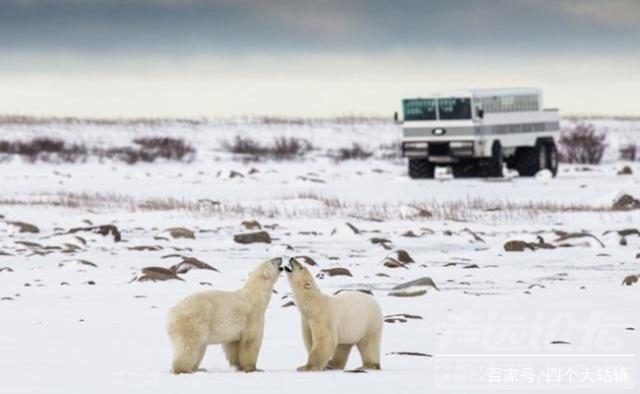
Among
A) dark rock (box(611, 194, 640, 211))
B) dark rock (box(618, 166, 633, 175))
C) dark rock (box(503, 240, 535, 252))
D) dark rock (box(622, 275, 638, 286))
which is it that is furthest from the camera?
dark rock (box(618, 166, 633, 175))

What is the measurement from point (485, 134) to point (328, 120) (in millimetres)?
51877

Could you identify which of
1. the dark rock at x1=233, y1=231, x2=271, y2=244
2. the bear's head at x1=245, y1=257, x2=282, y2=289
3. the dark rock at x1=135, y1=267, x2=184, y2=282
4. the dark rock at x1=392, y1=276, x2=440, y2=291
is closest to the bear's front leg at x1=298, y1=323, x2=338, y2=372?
the bear's head at x1=245, y1=257, x2=282, y2=289

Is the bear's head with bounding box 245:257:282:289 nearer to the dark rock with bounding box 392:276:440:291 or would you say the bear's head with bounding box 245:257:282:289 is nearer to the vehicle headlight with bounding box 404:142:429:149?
the dark rock with bounding box 392:276:440:291

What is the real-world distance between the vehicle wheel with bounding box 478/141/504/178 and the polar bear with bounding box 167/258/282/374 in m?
33.9

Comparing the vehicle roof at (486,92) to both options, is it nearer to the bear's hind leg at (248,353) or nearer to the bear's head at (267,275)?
the bear's head at (267,275)

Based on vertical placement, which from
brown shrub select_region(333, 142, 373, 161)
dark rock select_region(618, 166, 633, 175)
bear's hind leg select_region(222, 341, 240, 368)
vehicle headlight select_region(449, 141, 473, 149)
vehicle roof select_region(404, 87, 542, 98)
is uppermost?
vehicle roof select_region(404, 87, 542, 98)

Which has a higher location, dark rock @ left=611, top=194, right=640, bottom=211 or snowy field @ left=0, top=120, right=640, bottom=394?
snowy field @ left=0, top=120, right=640, bottom=394

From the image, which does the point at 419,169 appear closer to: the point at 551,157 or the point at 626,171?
the point at 551,157

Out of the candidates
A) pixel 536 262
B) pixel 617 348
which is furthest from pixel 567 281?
pixel 617 348

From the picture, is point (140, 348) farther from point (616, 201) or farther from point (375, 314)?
point (616, 201)

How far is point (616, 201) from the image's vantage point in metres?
28.2

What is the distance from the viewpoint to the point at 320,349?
7.51m

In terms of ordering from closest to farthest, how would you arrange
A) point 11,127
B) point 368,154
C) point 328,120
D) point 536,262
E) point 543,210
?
point 536,262, point 543,210, point 368,154, point 11,127, point 328,120

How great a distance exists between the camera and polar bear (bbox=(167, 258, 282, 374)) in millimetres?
7266
